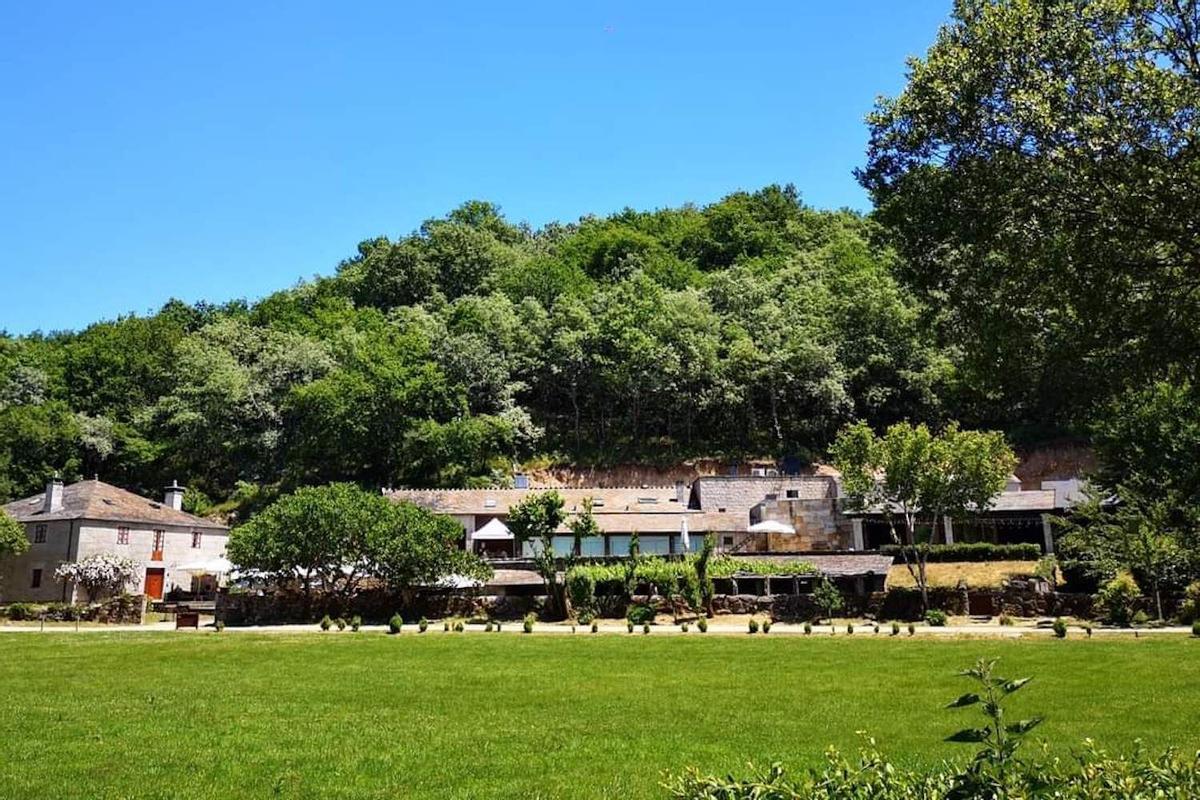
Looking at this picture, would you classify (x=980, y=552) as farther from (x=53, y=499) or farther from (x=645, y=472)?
(x=53, y=499)

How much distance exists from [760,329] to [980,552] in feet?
110

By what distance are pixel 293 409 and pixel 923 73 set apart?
63.2 m

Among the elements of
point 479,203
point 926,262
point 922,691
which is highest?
point 479,203

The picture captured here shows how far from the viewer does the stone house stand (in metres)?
47.5

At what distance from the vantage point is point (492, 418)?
6488 centimetres

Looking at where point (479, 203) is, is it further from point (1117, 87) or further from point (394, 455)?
point (1117, 87)

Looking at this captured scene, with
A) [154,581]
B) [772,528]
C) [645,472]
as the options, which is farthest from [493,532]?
[645,472]

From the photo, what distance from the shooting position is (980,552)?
44656mm

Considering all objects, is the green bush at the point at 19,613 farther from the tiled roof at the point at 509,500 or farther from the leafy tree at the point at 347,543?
the tiled roof at the point at 509,500

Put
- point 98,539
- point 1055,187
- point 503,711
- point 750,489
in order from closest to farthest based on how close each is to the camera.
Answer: point 1055,187 → point 503,711 → point 98,539 → point 750,489

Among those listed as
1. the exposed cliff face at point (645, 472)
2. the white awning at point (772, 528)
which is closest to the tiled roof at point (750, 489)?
the white awning at point (772, 528)


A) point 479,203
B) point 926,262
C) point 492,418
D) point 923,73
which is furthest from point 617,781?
point 479,203

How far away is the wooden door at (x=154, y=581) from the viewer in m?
50.7

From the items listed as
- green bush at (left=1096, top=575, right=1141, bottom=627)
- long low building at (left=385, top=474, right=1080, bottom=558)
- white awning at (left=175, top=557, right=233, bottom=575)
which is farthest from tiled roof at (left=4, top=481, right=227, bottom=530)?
green bush at (left=1096, top=575, right=1141, bottom=627)
